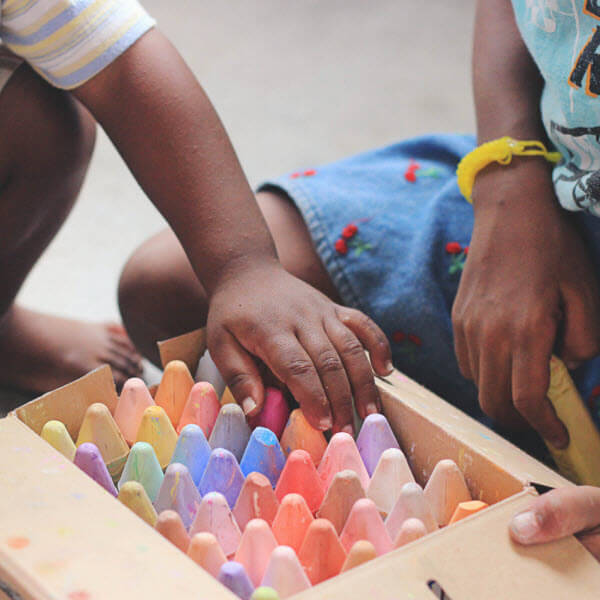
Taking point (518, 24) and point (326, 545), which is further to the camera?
point (518, 24)

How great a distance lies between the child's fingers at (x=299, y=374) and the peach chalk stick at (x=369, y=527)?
0.10 meters

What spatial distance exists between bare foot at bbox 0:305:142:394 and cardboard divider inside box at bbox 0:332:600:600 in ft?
1.46

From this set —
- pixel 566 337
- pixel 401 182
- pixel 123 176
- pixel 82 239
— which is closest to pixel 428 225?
pixel 401 182

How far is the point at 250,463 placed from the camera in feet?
1.99

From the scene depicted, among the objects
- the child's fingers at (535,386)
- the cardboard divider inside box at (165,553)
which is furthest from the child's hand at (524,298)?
the cardboard divider inside box at (165,553)

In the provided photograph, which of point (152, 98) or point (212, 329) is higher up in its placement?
point (152, 98)

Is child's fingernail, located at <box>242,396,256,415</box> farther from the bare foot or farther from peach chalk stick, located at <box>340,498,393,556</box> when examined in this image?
the bare foot

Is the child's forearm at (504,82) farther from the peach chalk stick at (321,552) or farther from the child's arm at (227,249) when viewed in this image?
the peach chalk stick at (321,552)

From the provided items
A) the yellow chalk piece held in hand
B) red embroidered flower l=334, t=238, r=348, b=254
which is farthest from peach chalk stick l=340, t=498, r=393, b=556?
red embroidered flower l=334, t=238, r=348, b=254

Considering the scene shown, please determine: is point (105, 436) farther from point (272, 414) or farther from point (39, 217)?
point (39, 217)

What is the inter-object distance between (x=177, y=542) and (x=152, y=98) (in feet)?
1.27

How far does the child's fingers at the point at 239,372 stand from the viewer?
25.1 inches

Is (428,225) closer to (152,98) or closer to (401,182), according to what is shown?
(401,182)

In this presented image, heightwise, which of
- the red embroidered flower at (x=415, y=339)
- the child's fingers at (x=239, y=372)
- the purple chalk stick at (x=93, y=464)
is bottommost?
the red embroidered flower at (x=415, y=339)
